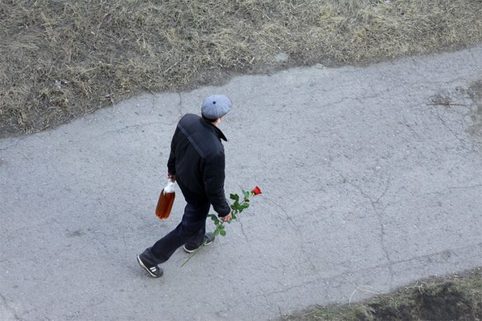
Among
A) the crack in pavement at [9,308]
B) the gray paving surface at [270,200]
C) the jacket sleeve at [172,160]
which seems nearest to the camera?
the jacket sleeve at [172,160]

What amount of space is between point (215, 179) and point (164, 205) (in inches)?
30.8

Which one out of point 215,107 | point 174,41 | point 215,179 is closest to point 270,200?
point 215,179

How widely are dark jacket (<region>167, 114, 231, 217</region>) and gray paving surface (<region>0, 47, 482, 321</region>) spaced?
95 cm

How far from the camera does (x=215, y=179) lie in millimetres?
5105

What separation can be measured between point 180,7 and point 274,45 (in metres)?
1.09

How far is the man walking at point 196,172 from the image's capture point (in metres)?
5.04

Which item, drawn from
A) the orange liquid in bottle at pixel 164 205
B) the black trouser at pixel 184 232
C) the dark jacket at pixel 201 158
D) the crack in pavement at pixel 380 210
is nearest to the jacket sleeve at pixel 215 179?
the dark jacket at pixel 201 158

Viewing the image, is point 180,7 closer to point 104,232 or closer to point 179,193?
point 179,193

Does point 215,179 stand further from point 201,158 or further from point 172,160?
point 172,160

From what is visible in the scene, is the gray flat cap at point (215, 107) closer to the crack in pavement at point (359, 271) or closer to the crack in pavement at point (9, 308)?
the crack in pavement at point (359, 271)

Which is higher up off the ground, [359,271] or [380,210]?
[380,210]

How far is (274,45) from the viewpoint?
772 centimetres

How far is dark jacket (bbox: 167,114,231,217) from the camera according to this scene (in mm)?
5039

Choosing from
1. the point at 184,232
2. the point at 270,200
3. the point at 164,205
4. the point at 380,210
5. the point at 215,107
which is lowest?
the point at 380,210
